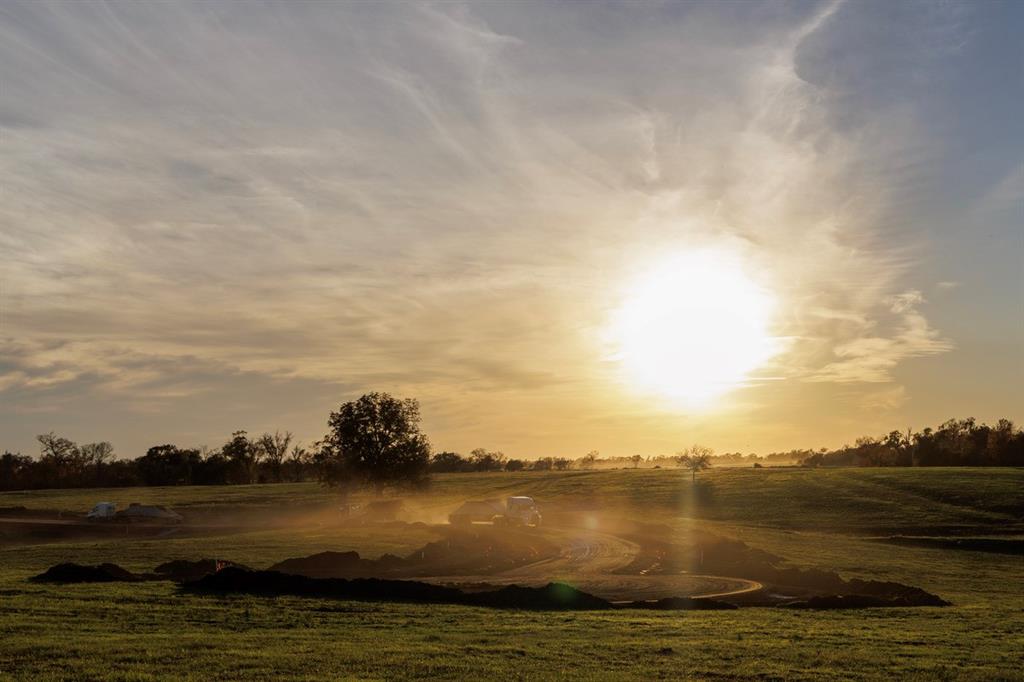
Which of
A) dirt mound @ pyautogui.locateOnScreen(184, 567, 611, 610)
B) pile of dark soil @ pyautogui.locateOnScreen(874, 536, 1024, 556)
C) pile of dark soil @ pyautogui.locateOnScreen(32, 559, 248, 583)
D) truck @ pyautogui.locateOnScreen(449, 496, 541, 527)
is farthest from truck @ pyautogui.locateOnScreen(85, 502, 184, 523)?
pile of dark soil @ pyautogui.locateOnScreen(874, 536, 1024, 556)

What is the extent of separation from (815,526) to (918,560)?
2522cm

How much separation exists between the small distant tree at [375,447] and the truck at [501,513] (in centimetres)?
1745

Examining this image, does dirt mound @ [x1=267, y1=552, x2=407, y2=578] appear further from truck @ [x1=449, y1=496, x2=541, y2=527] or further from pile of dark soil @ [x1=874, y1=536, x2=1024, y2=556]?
pile of dark soil @ [x1=874, y1=536, x2=1024, y2=556]

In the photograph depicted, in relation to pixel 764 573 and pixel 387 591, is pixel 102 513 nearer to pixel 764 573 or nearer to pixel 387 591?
pixel 387 591

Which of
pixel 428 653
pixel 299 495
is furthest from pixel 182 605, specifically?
pixel 299 495

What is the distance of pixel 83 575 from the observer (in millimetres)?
35562

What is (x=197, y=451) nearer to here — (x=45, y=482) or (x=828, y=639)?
(x=45, y=482)

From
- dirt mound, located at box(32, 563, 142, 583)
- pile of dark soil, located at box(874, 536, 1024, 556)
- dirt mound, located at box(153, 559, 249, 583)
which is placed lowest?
pile of dark soil, located at box(874, 536, 1024, 556)

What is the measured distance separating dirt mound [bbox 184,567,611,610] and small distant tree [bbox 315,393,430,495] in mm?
60485

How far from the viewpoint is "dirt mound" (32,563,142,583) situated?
115 feet

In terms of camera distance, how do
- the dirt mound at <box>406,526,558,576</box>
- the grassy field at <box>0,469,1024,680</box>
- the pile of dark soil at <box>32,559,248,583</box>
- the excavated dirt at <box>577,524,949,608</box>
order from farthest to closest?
the dirt mound at <box>406,526,558,576</box>, the excavated dirt at <box>577,524,949,608</box>, the pile of dark soil at <box>32,559,248,583</box>, the grassy field at <box>0,469,1024,680</box>

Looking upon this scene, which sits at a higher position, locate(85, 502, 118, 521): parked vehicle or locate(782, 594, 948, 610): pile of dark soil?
locate(85, 502, 118, 521): parked vehicle

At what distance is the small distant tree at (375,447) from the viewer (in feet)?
312

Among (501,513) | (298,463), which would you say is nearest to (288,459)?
(298,463)
